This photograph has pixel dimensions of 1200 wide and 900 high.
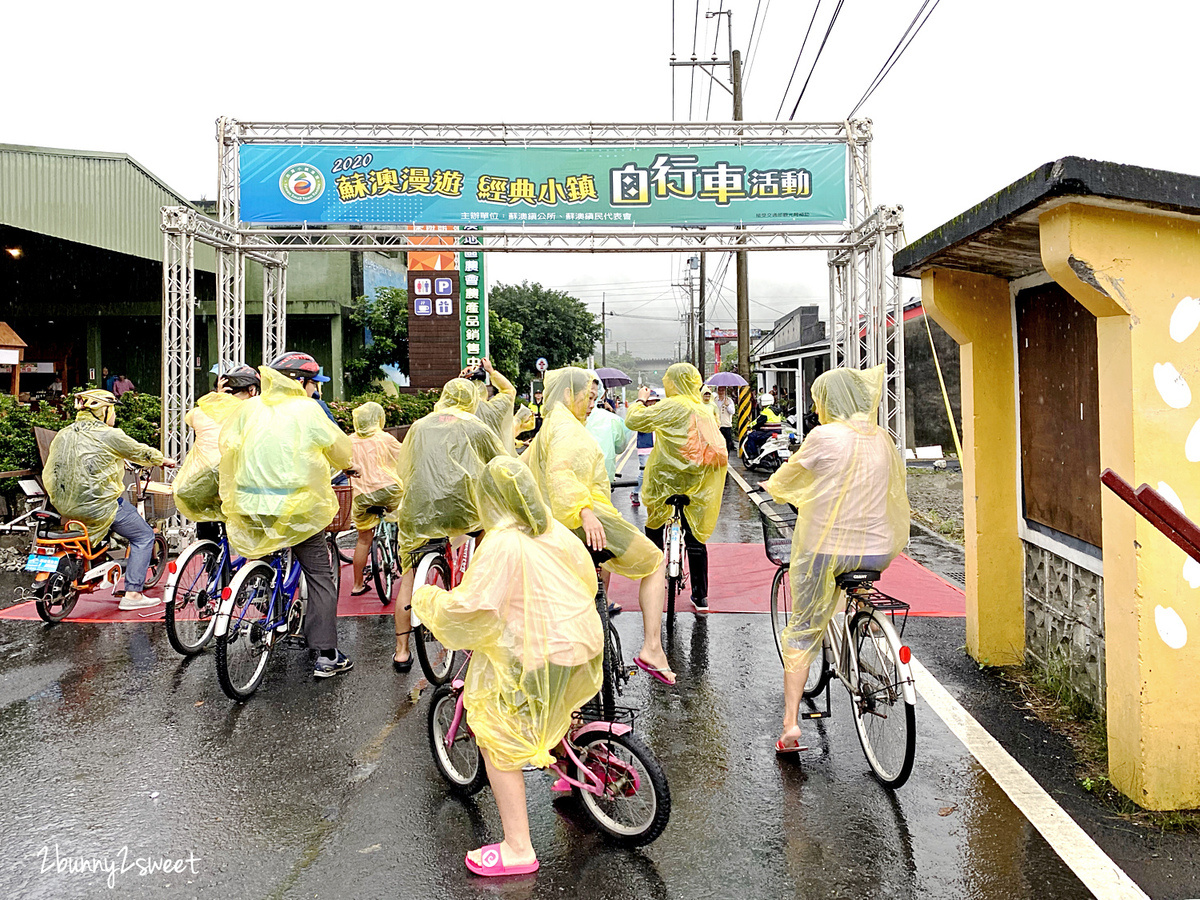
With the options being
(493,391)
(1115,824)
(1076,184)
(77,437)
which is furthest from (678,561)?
(77,437)

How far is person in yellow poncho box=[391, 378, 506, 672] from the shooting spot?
5.21 metres

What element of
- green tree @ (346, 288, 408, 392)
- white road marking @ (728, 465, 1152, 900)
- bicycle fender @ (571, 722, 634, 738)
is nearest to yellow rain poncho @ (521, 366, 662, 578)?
bicycle fender @ (571, 722, 634, 738)

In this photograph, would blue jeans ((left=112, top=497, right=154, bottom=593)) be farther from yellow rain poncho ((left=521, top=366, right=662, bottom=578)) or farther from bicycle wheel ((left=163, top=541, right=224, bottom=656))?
yellow rain poncho ((left=521, top=366, right=662, bottom=578))

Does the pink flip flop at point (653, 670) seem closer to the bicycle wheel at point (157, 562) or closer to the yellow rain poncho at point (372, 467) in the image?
the yellow rain poncho at point (372, 467)

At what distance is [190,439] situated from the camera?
35.7ft

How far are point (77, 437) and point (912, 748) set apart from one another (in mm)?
6040

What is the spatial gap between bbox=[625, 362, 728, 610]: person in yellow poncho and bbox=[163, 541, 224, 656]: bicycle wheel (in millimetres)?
2986

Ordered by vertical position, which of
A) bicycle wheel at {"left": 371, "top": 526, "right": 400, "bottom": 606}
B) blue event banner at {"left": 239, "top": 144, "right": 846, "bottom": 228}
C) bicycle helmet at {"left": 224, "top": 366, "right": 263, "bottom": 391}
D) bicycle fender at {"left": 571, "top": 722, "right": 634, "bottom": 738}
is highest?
blue event banner at {"left": 239, "top": 144, "right": 846, "bottom": 228}

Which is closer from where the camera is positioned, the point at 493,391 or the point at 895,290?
the point at 493,391

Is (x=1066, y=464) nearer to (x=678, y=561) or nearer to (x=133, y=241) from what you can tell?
(x=678, y=561)

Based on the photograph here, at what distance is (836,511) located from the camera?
4.12m

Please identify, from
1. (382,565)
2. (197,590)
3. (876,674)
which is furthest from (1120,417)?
(197,590)

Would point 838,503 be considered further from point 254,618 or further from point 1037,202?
point 254,618

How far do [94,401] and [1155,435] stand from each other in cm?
678
